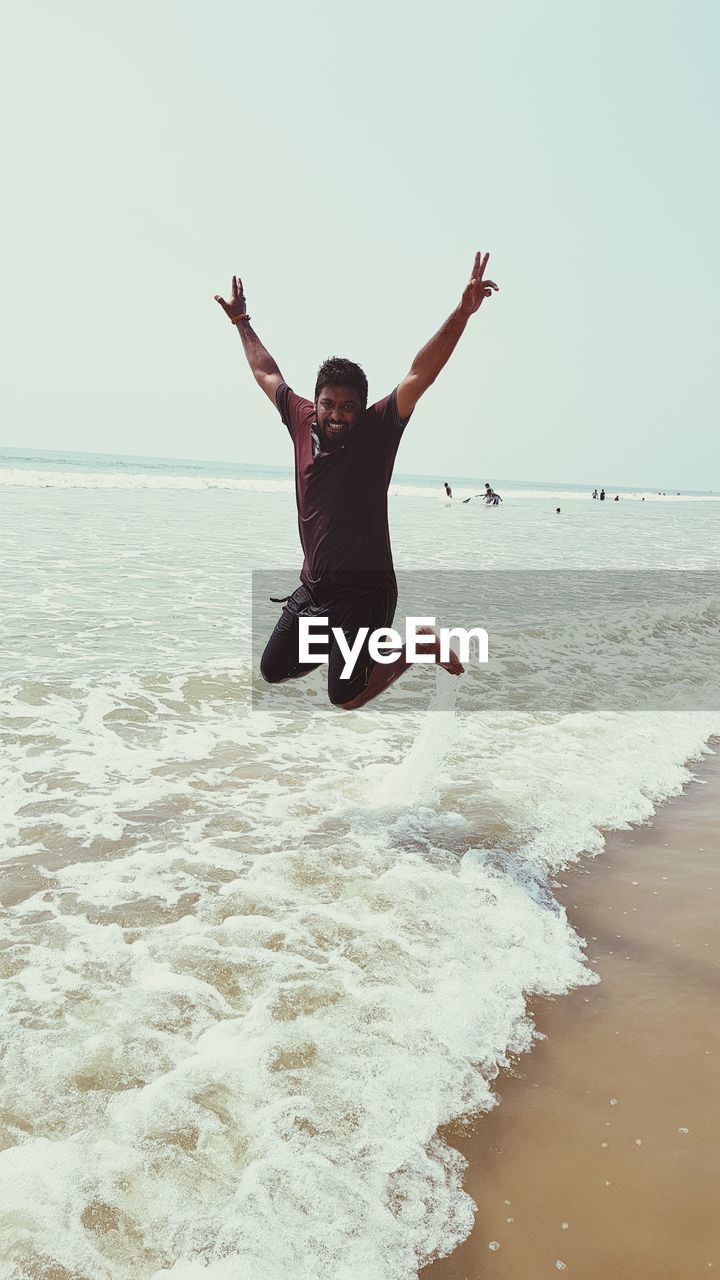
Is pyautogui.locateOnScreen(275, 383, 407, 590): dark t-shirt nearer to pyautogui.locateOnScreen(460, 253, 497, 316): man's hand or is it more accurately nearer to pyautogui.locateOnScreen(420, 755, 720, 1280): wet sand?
pyautogui.locateOnScreen(460, 253, 497, 316): man's hand

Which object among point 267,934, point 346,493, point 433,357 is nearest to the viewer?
point 267,934

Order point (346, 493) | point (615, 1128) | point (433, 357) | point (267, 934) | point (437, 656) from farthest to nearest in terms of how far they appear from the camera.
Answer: point (437, 656)
point (346, 493)
point (433, 357)
point (267, 934)
point (615, 1128)

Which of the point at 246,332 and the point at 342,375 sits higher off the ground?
the point at 246,332

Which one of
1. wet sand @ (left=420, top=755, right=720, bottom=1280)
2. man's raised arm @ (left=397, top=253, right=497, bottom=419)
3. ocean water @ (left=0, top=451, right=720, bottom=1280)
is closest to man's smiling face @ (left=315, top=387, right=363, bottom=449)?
man's raised arm @ (left=397, top=253, right=497, bottom=419)

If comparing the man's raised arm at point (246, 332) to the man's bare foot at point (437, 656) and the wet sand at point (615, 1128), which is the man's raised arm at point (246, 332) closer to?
the man's bare foot at point (437, 656)

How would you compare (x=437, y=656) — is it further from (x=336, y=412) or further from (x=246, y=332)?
(x=246, y=332)

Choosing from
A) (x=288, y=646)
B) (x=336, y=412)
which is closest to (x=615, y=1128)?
(x=288, y=646)

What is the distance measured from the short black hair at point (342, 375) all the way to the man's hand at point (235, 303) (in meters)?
1.41

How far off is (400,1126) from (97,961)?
1562mm

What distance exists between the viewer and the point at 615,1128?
262cm

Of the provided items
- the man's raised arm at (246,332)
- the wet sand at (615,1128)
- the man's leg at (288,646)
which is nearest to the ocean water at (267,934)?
the wet sand at (615,1128)

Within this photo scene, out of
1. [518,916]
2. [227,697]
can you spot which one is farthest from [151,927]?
[227,697]

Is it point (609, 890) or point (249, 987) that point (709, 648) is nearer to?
point (609, 890)

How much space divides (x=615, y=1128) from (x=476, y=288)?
3.91 metres
